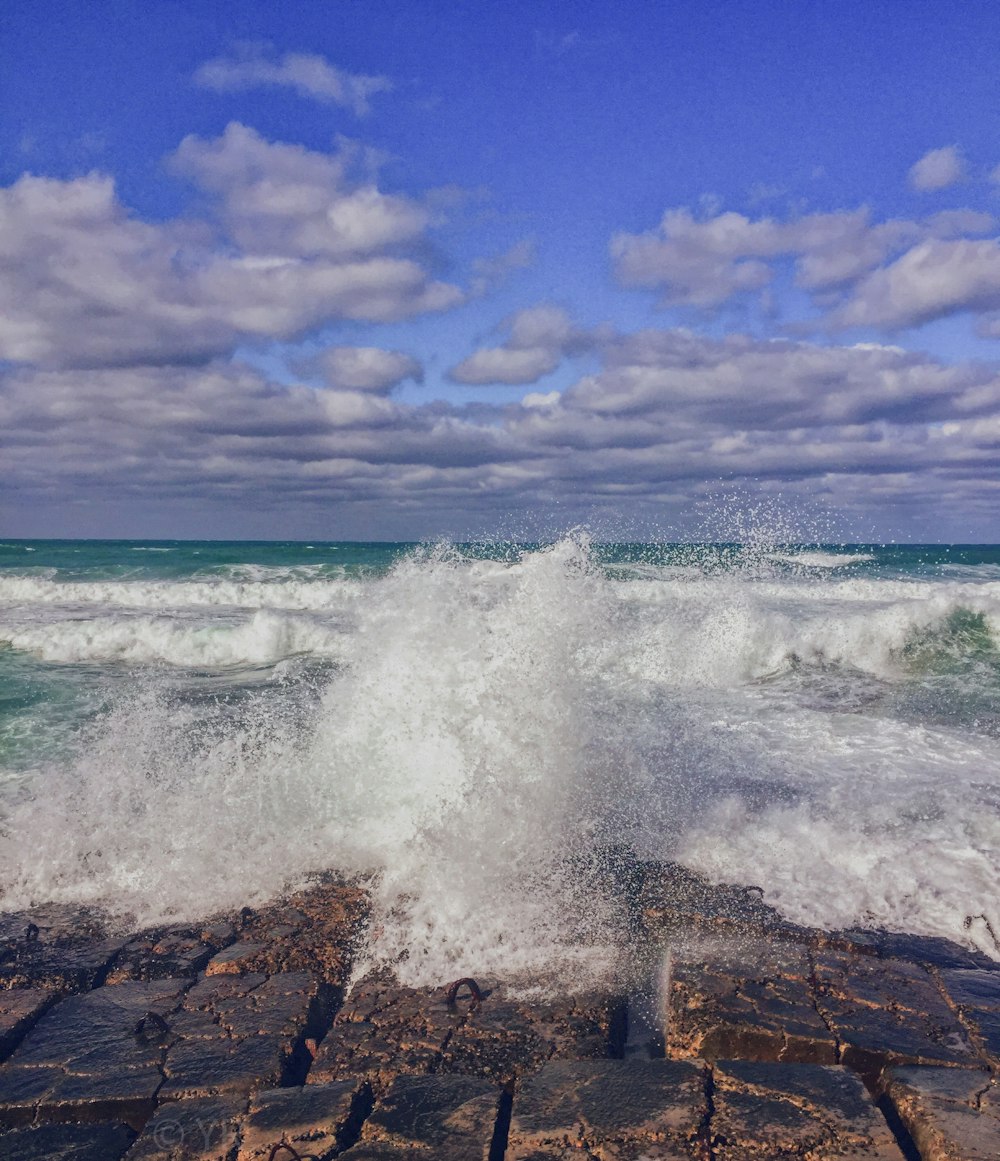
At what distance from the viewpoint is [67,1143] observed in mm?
2598

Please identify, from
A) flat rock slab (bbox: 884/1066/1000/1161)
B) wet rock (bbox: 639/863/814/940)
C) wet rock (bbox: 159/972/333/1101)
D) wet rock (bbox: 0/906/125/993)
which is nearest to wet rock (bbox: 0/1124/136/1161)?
wet rock (bbox: 159/972/333/1101)

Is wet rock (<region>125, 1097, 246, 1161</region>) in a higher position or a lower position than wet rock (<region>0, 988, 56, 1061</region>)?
higher

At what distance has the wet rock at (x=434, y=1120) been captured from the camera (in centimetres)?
242

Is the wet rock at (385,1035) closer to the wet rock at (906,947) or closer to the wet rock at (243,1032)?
the wet rock at (243,1032)

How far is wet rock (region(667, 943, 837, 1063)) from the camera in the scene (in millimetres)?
2852

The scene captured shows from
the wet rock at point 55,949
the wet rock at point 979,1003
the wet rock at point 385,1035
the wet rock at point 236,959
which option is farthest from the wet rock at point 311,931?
the wet rock at point 979,1003

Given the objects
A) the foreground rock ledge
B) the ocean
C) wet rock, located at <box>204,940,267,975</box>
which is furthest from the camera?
the ocean

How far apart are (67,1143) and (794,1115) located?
224 cm

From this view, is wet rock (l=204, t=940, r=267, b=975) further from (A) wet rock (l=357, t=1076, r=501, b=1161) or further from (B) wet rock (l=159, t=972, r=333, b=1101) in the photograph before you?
(A) wet rock (l=357, t=1076, r=501, b=1161)

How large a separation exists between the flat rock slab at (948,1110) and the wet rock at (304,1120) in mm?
1680

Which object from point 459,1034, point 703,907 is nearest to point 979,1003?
point 703,907

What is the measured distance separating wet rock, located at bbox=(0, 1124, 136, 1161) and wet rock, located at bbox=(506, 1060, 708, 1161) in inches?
49.4

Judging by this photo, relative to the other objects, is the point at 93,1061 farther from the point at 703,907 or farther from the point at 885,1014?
the point at 885,1014

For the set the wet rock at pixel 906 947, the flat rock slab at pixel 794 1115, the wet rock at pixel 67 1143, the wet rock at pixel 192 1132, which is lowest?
the wet rock at pixel 906 947
